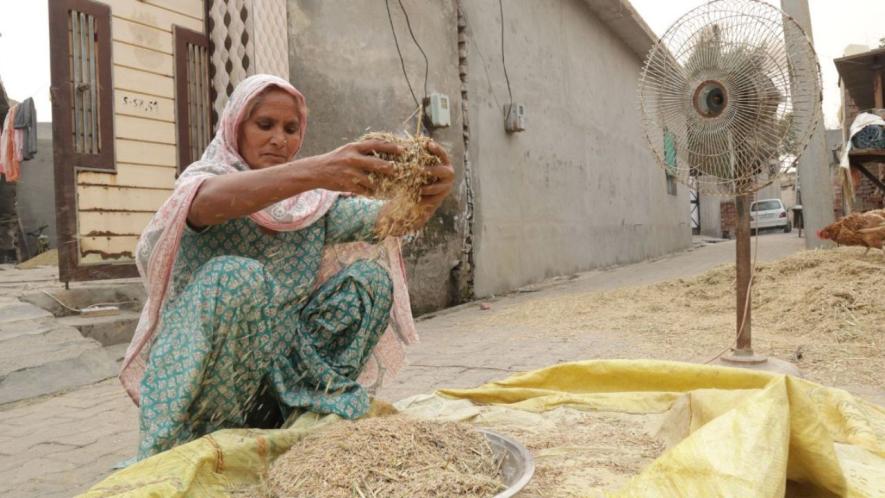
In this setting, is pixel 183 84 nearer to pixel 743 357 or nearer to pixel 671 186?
pixel 743 357

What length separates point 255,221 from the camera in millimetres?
1898

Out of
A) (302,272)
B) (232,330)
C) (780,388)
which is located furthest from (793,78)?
(232,330)

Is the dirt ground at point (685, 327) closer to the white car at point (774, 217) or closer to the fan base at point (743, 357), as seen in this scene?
the fan base at point (743, 357)

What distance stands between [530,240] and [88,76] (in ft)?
16.8

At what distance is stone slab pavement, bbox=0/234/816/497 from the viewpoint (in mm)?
2115

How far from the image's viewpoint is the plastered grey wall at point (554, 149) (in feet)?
23.0

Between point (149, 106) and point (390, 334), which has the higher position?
point (149, 106)

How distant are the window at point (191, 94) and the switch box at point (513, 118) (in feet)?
11.7

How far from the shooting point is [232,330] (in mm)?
1615

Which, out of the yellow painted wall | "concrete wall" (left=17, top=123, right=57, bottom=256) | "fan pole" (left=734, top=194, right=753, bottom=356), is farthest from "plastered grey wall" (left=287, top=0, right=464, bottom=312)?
"concrete wall" (left=17, top=123, right=57, bottom=256)

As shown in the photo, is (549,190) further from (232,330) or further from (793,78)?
(232,330)

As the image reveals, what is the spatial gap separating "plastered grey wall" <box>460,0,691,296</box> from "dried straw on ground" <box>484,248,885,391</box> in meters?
1.51

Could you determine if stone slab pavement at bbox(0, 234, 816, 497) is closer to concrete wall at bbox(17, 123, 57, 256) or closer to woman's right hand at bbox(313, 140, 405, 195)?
woman's right hand at bbox(313, 140, 405, 195)

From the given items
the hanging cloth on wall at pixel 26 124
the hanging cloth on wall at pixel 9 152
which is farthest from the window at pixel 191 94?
the hanging cloth on wall at pixel 9 152
